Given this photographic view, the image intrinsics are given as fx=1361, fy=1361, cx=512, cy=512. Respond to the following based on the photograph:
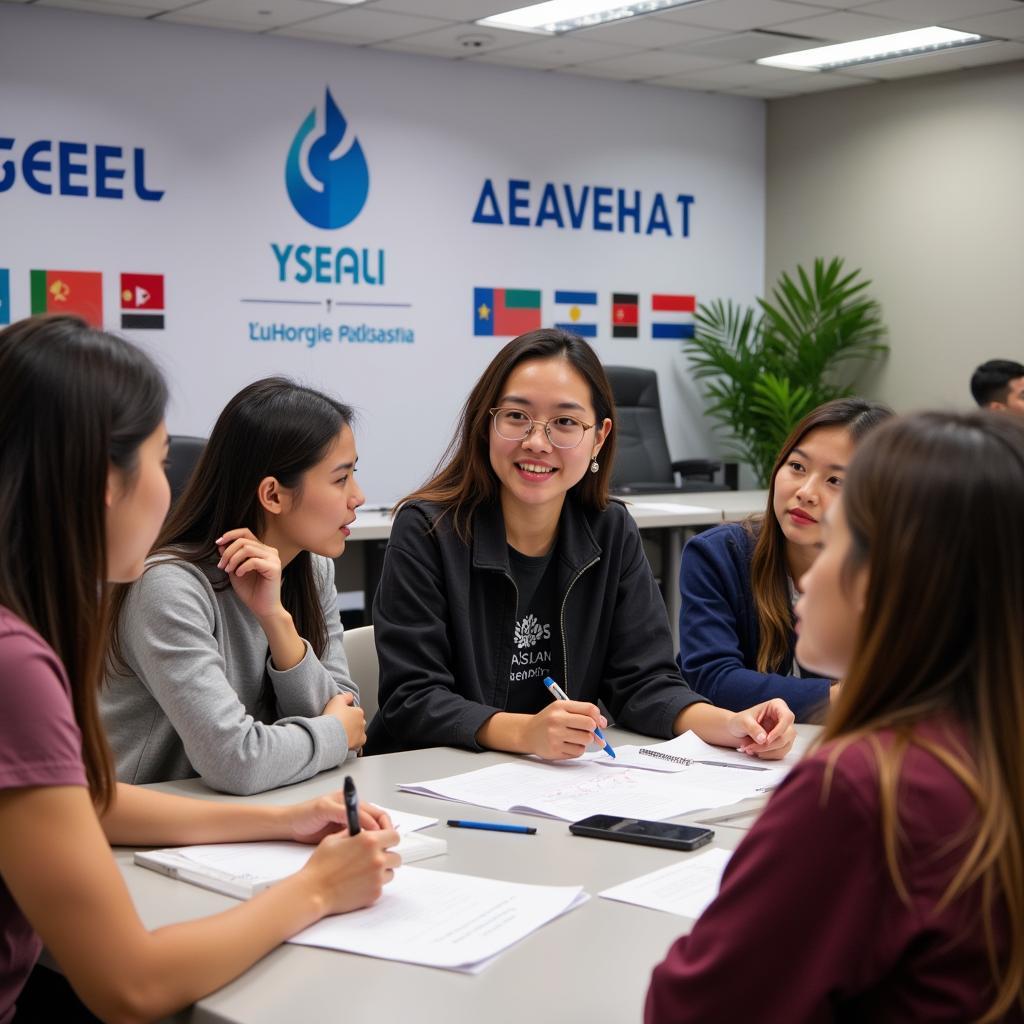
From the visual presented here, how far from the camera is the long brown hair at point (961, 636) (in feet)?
3.12

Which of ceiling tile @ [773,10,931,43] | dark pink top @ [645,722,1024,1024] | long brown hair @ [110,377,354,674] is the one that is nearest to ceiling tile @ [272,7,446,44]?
ceiling tile @ [773,10,931,43]

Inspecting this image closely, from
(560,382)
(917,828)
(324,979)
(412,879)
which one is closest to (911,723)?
(917,828)

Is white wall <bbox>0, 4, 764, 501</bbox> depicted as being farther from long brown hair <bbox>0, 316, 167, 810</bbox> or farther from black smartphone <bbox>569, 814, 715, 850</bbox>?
long brown hair <bbox>0, 316, 167, 810</bbox>

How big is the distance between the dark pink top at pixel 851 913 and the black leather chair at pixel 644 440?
649 cm

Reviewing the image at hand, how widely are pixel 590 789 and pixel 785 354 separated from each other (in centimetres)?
673

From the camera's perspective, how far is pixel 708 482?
788 cm

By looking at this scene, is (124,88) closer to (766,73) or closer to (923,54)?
(766,73)

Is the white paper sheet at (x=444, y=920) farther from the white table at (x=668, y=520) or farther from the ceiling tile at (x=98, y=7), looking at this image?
the ceiling tile at (x=98, y=7)

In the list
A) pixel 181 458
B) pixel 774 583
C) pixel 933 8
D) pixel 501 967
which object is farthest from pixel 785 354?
pixel 501 967

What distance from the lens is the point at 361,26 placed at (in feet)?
21.6

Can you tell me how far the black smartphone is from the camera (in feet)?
5.53

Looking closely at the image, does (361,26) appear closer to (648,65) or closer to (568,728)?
(648,65)

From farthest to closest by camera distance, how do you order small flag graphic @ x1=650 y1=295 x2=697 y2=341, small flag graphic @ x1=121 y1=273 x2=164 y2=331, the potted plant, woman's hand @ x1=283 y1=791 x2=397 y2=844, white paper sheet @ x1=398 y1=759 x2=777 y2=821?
small flag graphic @ x1=650 y1=295 x2=697 y2=341 < the potted plant < small flag graphic @ x1=121 y1=273 x2=164 y2=331 < white paper sheet @ x1=398 y1=759 x2=777 y2=821 < woman's hand @ x1=283 y1=791 x2=397 y2=844

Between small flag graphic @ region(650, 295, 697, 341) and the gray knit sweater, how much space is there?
6407 millimetres
